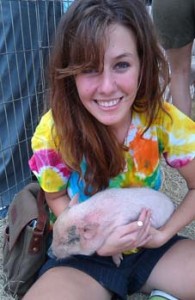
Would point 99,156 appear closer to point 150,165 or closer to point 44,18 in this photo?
point 150,165

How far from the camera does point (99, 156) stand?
1262mm

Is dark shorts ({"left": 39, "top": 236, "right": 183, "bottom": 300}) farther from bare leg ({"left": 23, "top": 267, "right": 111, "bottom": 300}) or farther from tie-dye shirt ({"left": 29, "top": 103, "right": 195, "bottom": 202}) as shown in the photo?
tie-dye shirt ({"left": 29, "top": 103, "right": 195, "bottom": 202})

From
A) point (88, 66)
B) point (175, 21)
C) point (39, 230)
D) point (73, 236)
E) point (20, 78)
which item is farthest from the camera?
point (20, 78)

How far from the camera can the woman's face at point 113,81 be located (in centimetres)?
111

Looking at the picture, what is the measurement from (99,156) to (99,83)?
229 mm

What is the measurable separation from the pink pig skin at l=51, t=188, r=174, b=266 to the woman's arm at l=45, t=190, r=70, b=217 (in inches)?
3.7

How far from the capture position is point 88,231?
1190 millimetres

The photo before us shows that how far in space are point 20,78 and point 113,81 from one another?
119 centimetres

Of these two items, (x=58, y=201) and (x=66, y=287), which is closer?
(x=66, y=287)

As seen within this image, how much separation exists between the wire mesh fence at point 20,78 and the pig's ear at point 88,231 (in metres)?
0.99

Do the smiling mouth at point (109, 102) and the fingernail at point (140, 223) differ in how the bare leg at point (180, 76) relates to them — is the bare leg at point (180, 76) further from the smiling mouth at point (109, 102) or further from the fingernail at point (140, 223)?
the fingernail at point (140, 223)

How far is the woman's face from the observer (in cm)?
111

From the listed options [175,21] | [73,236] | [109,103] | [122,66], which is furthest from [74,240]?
[175,21]

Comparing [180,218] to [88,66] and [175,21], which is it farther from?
[175,21]
